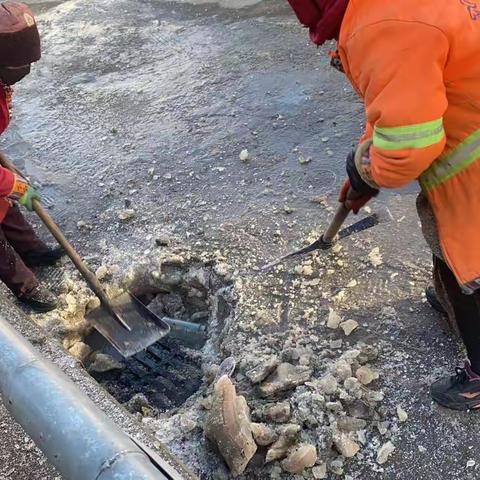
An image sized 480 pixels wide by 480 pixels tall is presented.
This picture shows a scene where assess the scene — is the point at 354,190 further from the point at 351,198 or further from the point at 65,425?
the point at 65,425

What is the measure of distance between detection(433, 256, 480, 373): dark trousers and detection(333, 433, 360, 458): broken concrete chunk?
57 cm

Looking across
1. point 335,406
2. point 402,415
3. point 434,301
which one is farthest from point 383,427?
point 434,301

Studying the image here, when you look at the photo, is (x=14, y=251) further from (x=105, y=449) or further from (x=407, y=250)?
(x=105, y=449)

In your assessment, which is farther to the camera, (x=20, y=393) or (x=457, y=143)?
(x=457, y=143)

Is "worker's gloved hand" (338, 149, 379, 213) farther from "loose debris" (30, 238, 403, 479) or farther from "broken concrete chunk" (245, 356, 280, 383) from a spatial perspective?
"broken concrete chunk" (245, 356, 280, 383)

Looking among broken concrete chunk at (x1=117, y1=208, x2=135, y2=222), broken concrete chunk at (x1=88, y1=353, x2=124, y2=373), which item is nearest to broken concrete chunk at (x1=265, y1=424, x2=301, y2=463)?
broken concrete chunk at (x1=88, y1=353, x2=124, y2=373)

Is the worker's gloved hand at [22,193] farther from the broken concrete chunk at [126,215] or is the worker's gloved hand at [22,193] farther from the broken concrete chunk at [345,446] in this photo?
the broken concrete chunk at [345,446]

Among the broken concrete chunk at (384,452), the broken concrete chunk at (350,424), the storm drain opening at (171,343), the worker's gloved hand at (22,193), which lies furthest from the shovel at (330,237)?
the worker's gloved hand at (22,193)

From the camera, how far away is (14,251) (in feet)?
11.6

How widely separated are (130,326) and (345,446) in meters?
1.41

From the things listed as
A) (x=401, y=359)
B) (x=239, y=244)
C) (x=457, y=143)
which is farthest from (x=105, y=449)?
(x=239, y=244)

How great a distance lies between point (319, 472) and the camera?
7.80ft

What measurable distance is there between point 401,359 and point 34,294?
1906 mm

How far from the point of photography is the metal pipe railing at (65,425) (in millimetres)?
1166
